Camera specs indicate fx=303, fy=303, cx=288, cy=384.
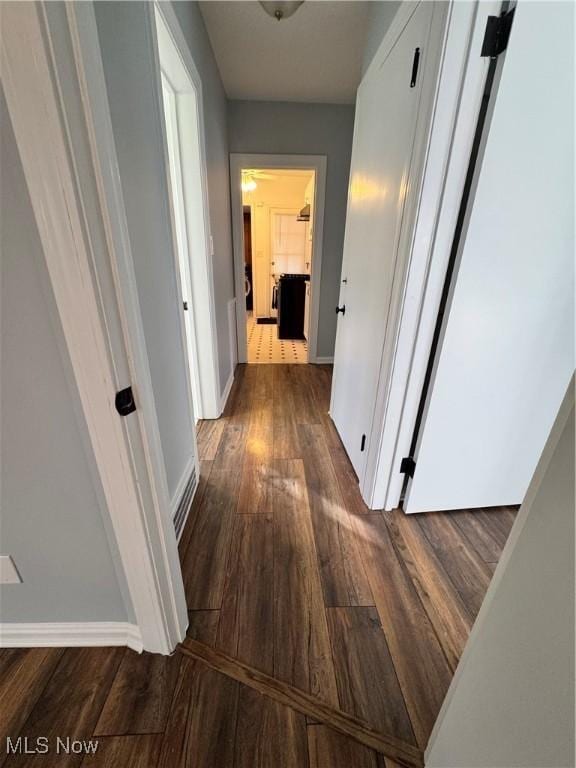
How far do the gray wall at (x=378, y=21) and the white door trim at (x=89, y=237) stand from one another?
1.56m

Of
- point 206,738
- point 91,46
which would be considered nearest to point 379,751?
point 206,738

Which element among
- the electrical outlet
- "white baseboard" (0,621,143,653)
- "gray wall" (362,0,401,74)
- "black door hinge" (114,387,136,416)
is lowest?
"white baseboard" (0,621,143,653)

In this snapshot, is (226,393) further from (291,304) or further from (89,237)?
(291,304)

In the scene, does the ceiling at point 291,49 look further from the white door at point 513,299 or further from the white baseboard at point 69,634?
the white baseboard at point 69,634

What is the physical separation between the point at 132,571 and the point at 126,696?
41cm

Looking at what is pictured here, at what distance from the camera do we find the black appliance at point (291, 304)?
4.78 metres

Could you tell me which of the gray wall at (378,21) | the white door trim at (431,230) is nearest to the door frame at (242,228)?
the gray wall at (378,21)

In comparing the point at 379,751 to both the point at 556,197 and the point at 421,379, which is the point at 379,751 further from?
the point at 556,197

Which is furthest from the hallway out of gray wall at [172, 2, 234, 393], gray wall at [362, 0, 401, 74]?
gray wall at [362, 0, 401, 74]

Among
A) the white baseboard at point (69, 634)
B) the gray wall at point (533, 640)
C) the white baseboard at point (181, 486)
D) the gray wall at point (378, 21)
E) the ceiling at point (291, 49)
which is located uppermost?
the ceiling at point (291, 49)

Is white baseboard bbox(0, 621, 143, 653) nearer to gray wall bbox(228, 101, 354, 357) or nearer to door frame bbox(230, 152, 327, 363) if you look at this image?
door frame bbox(230, 152, 327, 363)

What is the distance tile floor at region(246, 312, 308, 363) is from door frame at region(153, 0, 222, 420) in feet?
5.14

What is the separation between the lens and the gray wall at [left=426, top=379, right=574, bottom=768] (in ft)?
1.39

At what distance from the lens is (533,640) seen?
0.48 metres
